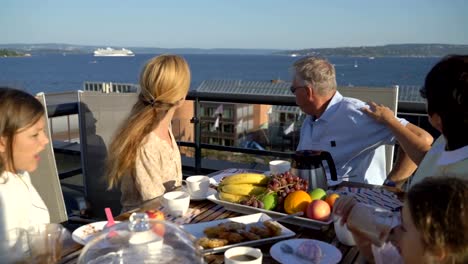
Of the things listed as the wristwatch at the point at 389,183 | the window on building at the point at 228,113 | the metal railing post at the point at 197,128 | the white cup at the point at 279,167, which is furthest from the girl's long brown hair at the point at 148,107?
the window on building at the point at 228,113

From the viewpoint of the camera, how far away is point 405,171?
117 inches

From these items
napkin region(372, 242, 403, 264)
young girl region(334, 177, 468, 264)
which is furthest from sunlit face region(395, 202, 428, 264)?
napkin region(372, 242, 403, 264)

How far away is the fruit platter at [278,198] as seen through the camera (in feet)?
5.82

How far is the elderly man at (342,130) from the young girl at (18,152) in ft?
5.78

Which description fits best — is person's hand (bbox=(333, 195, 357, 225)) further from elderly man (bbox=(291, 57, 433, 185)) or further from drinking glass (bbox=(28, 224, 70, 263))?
elderly man (bbox=(291, 57, 433, 185))

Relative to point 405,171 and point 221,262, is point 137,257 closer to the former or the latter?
point 221,262

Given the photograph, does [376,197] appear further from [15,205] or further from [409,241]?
[15,205]

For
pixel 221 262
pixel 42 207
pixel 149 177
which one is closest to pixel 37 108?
pixel 42 207

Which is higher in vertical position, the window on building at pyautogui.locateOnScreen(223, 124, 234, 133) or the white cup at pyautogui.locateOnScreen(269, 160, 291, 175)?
the white cup at pyautogui.locateOnScreen(269, 160, 291, 175)

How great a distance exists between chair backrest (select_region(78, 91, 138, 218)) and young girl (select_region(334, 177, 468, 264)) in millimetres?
2525

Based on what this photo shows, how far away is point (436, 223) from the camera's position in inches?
43.2

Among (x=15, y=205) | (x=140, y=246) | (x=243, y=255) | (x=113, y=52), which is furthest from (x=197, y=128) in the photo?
(x=113, y=52)

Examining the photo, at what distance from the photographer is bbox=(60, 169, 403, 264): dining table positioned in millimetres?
1462

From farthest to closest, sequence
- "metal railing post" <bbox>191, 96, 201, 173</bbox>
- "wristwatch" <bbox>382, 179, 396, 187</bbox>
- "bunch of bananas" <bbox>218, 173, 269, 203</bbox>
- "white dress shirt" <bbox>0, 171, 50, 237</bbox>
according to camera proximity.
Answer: "metal railing post" <bbox>191, 96, 201, 173</bbox> < "wristwatch" <bbox>382, 179, 396, 187</bbox> < "bunch of bananas" <bbox>218, 173, 269, 203</bbox> < "white dress shirt" <bbox>0, 171, 50, 237</bbox>
